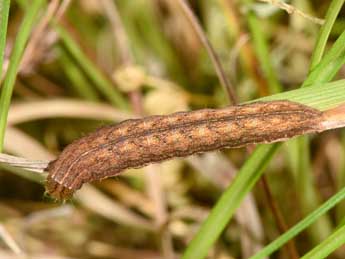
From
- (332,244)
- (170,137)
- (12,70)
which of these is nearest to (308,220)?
(332,244)

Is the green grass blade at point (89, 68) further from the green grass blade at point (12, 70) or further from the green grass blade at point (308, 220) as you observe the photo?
the green grass blade at point (308, 220)

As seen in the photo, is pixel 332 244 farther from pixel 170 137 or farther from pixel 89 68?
pixel 89 68

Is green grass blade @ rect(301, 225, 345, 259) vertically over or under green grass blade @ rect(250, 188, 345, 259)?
under

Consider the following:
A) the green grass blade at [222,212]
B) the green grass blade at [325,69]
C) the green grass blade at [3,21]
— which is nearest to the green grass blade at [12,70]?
the green grass blade at [3,21]

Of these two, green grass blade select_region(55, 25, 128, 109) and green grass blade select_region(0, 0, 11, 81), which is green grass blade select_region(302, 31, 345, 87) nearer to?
green grass blade select_region(0, 0, 11, 81)

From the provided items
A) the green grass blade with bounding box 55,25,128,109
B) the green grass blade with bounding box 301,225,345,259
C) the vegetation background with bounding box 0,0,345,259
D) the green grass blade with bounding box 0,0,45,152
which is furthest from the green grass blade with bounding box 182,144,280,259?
the green grass blade with bounding box 55,25,128,109

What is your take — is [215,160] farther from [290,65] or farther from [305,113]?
[305,113]
